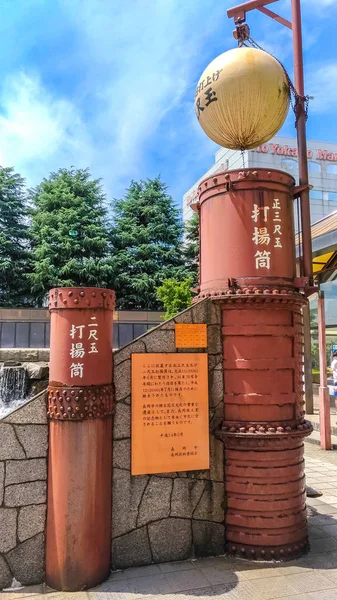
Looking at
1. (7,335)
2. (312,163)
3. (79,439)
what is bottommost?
(79,439)

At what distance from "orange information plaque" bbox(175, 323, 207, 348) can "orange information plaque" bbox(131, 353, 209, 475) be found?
11 centimetres

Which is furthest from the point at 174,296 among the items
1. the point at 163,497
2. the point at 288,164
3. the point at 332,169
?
the point at 332,169

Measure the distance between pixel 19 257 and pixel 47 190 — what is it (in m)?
4.39

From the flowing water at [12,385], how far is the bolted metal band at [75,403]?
719 centimetres

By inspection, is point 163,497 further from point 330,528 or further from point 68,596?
point 330,528

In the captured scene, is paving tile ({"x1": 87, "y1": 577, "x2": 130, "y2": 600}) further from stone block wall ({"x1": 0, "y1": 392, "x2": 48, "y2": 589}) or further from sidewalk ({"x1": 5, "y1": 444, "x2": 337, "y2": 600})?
stone block wall ({"x1": 0, "y1": 392, "x2": 48, "y2": 589})

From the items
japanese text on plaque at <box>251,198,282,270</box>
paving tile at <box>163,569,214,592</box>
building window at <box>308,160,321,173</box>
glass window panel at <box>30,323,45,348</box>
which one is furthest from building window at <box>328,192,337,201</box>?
paving tile at <box>163,569,214,592</box>

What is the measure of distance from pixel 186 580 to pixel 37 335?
19253 mm

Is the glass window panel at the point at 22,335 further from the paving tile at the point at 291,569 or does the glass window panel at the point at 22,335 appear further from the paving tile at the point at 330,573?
the paving tile at the point at 330,573

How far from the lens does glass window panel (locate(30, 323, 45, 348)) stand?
2158cm

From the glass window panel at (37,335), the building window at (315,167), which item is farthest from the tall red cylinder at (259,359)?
the building window at (315,167)

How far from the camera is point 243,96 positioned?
449 centimetres

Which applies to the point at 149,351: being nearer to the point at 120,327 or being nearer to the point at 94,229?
the point at 120,327

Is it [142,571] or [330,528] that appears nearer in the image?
[142,571]
